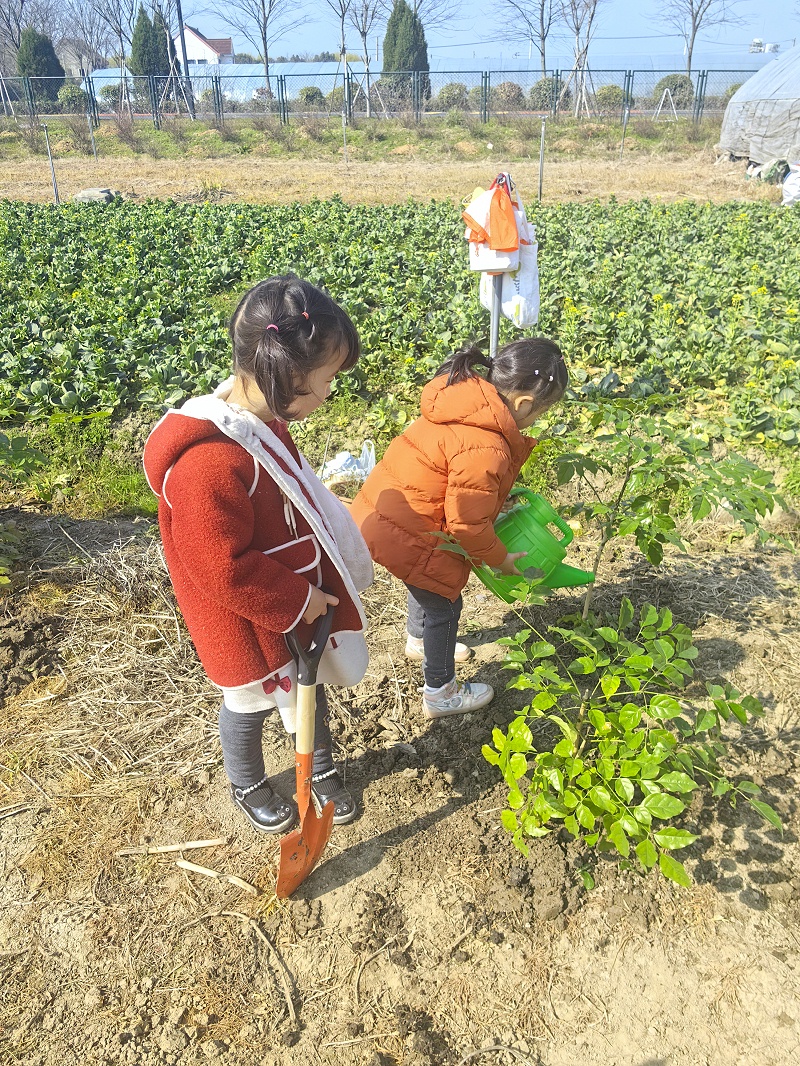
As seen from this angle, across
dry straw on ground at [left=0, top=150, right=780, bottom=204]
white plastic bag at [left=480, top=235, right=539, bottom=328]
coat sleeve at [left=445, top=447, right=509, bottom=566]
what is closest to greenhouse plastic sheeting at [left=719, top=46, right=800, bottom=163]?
dry straw on ground at [left=0, top=150, right=780, bottom=204]

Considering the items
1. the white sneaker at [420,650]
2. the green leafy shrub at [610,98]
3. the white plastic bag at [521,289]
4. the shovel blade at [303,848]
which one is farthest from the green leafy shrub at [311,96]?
the shovel blade at [303,848]

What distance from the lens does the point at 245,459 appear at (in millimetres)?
1834

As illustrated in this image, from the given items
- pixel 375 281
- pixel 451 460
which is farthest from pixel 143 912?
pixel 375 281

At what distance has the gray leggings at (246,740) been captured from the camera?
2.20m

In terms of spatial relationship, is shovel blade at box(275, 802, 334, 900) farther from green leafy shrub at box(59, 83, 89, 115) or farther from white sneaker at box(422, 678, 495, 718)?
green leafy shrub at box(59, 83, 89, 115)

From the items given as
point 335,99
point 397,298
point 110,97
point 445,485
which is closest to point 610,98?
point 335,99

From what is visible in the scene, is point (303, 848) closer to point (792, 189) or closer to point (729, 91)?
point (792, 189)

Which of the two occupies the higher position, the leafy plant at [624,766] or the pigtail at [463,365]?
the pigtail at [463,365]

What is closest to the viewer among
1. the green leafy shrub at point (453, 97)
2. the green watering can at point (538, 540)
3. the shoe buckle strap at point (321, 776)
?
the shoe buckle strap at point (321, 776)

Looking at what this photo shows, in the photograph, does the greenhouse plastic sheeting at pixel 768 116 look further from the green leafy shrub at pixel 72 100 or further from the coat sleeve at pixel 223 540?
the green leafy shrub at pixel 72 100

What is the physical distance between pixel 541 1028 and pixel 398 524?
1376 mm

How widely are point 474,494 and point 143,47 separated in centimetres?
4274

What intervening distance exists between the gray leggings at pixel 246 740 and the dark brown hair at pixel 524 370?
1.02 meters

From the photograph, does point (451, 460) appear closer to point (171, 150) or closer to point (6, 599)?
point (6, 599)
